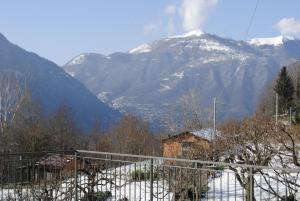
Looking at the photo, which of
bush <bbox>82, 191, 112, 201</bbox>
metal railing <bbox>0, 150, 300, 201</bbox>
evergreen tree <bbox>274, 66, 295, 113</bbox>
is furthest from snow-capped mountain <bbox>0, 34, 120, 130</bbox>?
metal railing <bbox>0, 150, 300, 201</bbox>

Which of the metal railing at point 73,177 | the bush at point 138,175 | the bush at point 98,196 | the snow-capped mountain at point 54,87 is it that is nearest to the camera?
the bush at point 138,175

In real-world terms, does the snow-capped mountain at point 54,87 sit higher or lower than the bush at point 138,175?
higher

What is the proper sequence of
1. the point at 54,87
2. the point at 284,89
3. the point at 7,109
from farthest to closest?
the point at 54,87, the point at 284,89, the point at 7,109

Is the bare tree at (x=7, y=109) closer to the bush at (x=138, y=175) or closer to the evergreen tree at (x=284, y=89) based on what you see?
the bush at (x=138, y=175)

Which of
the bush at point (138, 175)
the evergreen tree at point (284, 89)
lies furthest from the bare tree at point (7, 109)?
the evergreen tree at point (284, 89)

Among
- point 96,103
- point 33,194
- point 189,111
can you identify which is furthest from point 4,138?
point 96,103

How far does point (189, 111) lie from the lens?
32375 mm

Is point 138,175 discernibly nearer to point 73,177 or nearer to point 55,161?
point 73,177

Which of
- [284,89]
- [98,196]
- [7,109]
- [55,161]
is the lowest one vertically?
[98,196]

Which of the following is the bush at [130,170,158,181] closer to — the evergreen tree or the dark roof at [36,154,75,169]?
the dark roof at [36,154,75,169]

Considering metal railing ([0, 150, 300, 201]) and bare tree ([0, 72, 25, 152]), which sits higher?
bare tree ([0, 72, 25, 152])

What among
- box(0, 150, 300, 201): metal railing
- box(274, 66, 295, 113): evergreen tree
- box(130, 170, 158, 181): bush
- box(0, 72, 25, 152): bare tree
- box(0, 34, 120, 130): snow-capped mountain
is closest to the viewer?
box(130, 170, 158, 181): bush

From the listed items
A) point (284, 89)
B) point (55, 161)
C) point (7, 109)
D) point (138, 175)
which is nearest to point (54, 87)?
point (284, 89)

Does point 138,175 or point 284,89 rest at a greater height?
point 284,89
